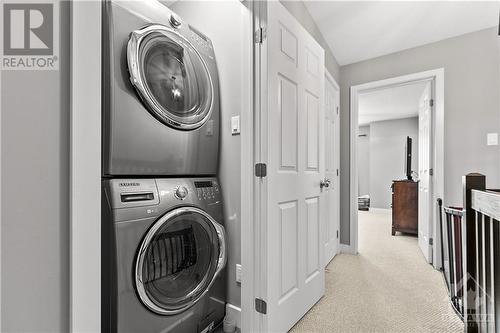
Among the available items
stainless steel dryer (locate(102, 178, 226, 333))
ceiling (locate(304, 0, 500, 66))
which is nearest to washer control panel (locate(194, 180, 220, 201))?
stainless steel dryer (locate(102, 178, 226, 333))

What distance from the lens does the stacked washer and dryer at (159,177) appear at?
3.80 ft

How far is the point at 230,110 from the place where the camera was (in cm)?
172

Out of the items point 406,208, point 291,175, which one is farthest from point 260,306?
point 406,208

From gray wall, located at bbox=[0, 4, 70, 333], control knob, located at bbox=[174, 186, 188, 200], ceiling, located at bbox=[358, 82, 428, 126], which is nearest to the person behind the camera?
gray wall, located at bbox=[0, 4, 70, 333]

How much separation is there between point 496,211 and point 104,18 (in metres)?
1.85

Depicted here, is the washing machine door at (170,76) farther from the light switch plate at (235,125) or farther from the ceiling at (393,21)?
the ceiling at (393,21)

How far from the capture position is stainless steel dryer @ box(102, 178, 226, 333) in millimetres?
1129

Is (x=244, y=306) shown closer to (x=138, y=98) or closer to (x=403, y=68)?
(x=138, y=98)

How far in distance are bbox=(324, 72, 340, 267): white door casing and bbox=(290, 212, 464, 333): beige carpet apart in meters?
0.25

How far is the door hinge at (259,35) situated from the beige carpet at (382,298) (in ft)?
5.73

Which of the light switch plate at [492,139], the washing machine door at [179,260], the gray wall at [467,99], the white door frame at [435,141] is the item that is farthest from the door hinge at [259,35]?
the light switch plate at [492,139]

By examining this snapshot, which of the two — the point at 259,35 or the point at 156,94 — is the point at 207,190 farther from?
the point at 259,35

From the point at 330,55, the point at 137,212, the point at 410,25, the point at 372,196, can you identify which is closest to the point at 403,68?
the point at 410,25

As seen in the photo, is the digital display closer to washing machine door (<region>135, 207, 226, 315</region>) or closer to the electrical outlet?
washing machine door (<region>135, 207, 226, 315</region>)
